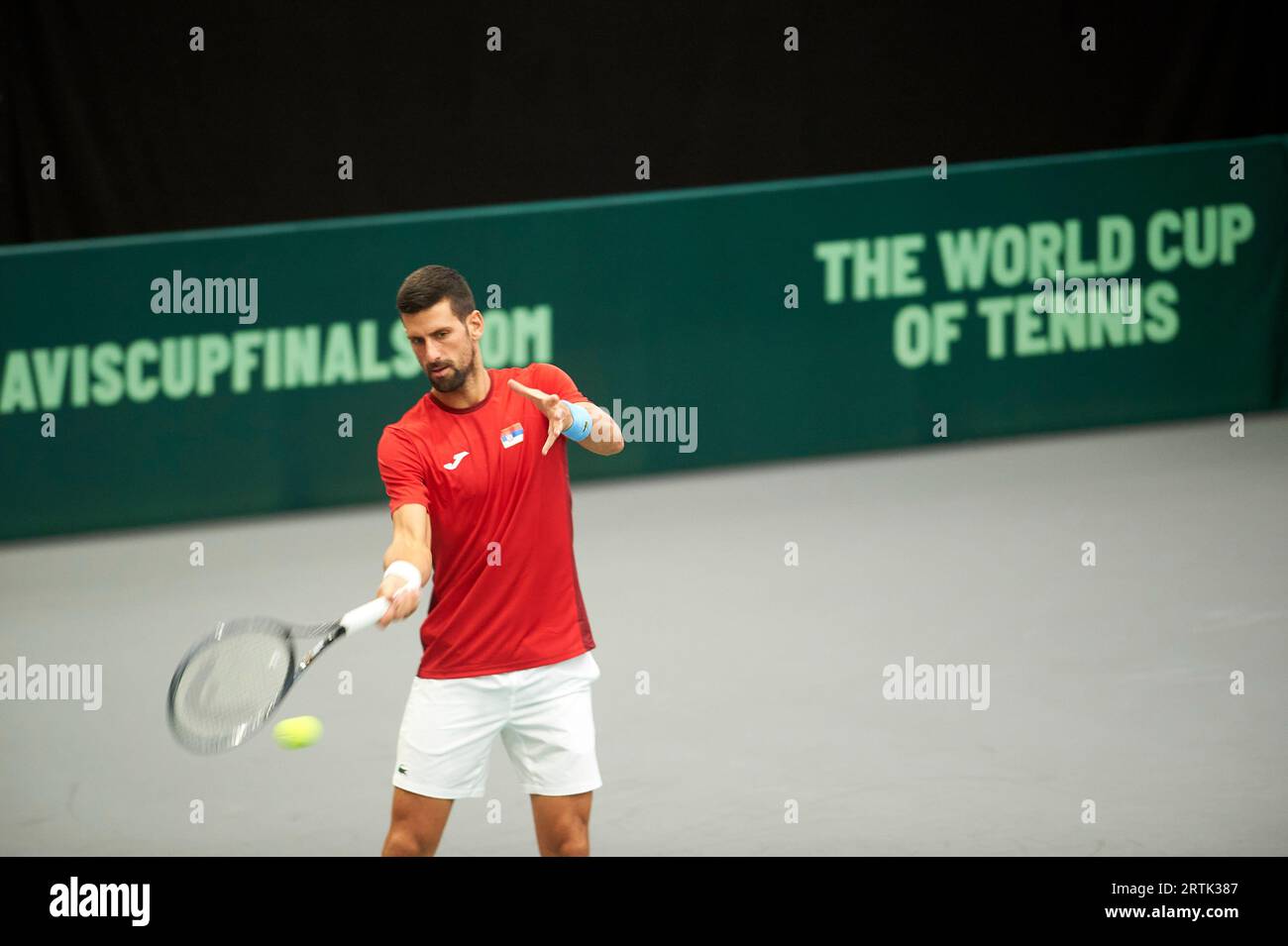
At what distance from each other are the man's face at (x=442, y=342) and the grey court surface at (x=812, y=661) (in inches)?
81.5

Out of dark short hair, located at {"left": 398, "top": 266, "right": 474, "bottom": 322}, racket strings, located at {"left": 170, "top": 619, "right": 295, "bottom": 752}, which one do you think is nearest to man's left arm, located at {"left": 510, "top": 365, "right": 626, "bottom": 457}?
dark short hair, located at {"left": 398, "top": 266, "right": 474, "bottom": 322}

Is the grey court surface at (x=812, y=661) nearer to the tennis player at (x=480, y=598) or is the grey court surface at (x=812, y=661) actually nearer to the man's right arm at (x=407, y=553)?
the tennis player at (x=480, y=598)

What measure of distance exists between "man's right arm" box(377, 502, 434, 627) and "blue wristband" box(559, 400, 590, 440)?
469mm

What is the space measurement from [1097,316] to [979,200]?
1.16 metres

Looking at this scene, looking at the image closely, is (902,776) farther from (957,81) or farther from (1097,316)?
(957,81)

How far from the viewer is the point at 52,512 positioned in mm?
10727

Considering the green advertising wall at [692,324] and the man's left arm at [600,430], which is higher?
the green advertising wall at [692,324]

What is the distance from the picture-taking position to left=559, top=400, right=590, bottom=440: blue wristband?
4.84 meters

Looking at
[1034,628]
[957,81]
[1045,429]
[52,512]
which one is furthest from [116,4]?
[1034,628]

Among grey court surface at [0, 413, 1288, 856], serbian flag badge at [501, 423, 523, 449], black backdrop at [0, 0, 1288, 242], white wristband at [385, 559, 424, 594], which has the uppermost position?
black backdrop at [0, 0, 1288, 242]

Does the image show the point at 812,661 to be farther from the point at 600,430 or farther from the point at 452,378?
the point at 452,378

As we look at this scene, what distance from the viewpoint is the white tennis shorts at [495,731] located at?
4.80 m

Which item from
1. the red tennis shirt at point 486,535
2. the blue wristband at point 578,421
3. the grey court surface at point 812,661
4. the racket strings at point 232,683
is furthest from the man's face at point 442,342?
the grey court surface at point 812,661

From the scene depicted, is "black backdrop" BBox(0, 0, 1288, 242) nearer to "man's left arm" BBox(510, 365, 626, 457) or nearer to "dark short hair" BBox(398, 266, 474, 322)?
"man's left arm" BBox(510, 365, 626, 457)
